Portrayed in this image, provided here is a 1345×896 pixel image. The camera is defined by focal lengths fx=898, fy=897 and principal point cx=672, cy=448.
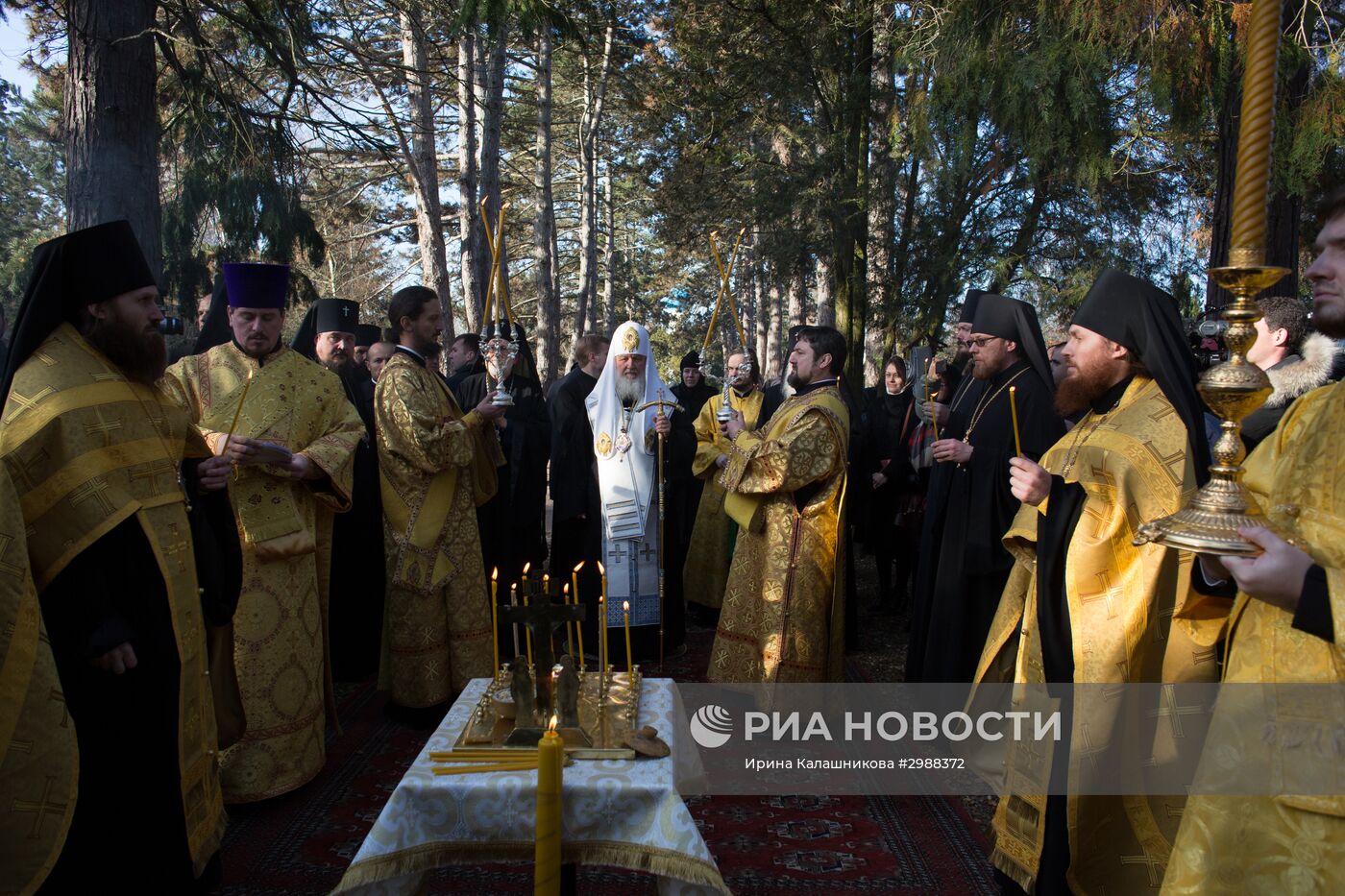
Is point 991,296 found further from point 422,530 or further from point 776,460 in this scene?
point 422,530

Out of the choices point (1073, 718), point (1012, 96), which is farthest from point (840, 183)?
→ point (1073, 718)

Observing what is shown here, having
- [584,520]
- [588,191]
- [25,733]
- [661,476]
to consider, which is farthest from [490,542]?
[588,191]

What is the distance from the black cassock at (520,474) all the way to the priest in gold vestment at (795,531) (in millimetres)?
2158

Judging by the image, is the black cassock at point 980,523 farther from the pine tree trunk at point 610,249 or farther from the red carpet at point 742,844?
the pine tree trunk at point 610,249

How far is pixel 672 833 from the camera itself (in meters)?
2.15

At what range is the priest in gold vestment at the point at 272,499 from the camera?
3.75 m

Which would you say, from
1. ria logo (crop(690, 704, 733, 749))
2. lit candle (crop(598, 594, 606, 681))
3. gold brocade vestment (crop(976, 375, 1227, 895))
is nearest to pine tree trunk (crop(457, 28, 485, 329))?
ria logo (crop(690, 704, 733, 749))

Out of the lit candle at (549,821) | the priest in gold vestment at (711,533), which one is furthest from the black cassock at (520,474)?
the lit candle at (549,821)

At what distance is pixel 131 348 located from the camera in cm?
276

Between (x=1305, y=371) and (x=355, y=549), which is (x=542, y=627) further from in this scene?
(x=355, y=549)

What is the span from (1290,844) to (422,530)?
3870 millimetres

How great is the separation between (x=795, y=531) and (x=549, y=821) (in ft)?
8.95

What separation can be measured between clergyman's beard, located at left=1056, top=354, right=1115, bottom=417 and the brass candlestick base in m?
1.44

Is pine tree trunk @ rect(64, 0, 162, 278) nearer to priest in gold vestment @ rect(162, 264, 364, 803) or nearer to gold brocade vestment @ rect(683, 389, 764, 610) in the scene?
priest in gold vestment @ rect(162, 264, 364, 803)
